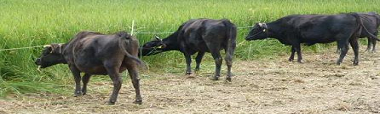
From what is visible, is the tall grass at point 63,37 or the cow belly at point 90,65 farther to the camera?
the tall grass at point 63,37

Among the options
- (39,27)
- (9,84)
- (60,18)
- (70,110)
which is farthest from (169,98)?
(60,18)

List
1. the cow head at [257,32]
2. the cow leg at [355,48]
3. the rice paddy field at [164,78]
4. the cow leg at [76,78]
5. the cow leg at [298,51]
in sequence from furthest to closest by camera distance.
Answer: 1. the cow head at [257,32]
2. the cow leg at [298,51]
3. the cow leg at [355,48]
4. the cow leg at [76,78]
5. the rice paddy field at [164,78]

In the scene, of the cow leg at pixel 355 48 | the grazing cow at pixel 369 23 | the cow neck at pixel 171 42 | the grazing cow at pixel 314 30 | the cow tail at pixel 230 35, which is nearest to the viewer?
the cow tail at pixel 230 35

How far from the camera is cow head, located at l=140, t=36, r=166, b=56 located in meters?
10.6

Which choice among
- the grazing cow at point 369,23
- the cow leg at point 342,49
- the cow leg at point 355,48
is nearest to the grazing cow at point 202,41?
the cow leg at point 342,49

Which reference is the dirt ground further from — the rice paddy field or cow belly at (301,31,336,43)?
cow belly at (301,31,336,43)

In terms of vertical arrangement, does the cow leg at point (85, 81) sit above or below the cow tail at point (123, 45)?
below

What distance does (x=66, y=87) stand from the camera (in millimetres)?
9055

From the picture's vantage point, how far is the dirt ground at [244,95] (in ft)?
25.0

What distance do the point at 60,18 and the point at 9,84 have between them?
3.82 metres

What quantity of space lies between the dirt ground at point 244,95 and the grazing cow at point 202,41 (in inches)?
15.4

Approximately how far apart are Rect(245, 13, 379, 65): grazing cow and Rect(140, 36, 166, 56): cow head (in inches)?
99.9

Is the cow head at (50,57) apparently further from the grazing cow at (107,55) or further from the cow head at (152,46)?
the cow head at (152,46)

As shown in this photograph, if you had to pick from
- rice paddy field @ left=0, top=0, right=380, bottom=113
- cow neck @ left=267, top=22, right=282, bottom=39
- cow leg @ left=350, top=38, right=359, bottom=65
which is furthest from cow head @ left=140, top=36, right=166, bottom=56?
cow leg @ left=350, top=38, right=359, bottom=65
